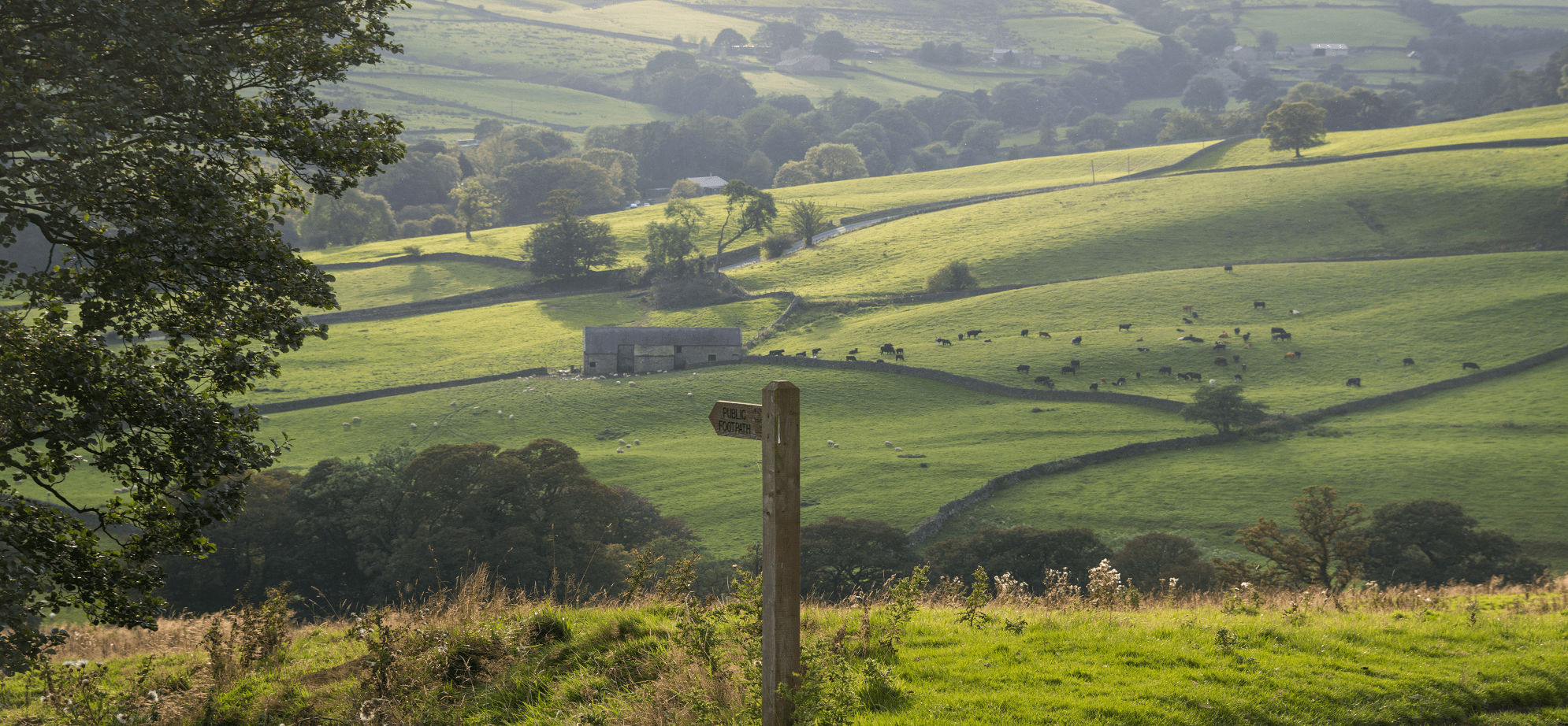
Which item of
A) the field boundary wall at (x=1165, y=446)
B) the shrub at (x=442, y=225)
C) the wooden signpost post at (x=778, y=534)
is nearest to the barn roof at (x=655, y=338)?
the field boundary wall at (x=1165, y=446)

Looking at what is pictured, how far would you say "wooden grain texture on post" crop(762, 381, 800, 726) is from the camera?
6.20 meters

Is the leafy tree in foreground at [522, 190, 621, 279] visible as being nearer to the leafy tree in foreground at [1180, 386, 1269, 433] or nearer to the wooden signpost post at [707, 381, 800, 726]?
the leafy tree in foreground at [1180, 386, 1269, 433]

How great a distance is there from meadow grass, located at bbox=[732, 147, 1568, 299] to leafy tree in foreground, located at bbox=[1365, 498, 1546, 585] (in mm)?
49336

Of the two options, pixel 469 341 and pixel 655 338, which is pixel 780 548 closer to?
pixel 655 338

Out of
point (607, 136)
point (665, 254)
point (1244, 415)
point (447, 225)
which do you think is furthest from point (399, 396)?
point (607, 136)

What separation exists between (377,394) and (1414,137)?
371ft

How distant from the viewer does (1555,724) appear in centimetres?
762

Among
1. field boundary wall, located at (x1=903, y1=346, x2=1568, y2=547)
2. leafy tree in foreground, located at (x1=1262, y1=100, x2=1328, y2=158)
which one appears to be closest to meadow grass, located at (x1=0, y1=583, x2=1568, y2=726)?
field boundary wall, located at (x1=903, y1=346, x2=1568, y2=547)

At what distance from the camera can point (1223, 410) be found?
45938 millimetres

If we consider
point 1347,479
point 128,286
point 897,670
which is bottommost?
point 1347,479

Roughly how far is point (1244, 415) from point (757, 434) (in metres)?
46.8

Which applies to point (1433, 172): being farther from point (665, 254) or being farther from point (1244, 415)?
point (665, 254)

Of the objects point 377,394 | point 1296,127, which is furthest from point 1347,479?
point 1296,127

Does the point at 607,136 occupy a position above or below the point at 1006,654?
above
